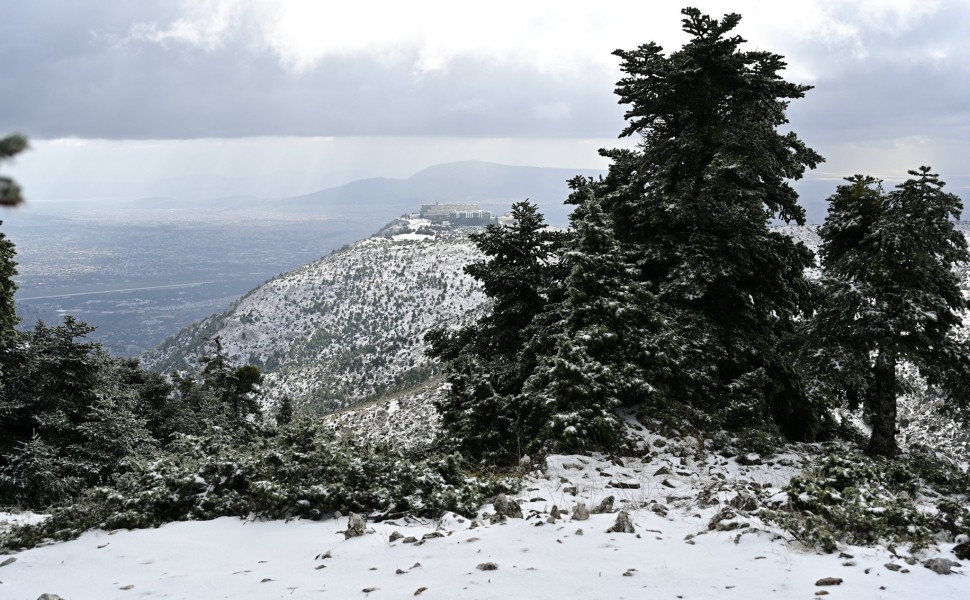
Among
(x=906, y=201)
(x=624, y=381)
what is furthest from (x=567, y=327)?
(x=906, y=201)

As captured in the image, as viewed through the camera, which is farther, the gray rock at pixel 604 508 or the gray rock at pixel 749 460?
the gray rock at pixel 749 460

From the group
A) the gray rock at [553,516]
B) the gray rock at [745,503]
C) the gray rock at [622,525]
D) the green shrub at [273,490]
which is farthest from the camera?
the green shrub at [273,490]

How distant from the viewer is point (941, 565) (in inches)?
A: 179

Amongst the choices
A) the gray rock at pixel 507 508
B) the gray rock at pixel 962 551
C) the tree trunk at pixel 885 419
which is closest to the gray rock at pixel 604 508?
the gray rock at pixel 507 508

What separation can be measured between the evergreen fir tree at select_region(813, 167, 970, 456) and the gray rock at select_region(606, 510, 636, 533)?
8014 mm

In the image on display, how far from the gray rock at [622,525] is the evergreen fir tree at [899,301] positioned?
8.01m

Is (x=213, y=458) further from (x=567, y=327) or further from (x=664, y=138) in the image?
(x=664, y=138)

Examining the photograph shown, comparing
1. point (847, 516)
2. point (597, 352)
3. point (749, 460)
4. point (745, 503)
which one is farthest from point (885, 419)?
point (847, 516)

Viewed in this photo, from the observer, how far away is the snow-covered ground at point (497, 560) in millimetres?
4605

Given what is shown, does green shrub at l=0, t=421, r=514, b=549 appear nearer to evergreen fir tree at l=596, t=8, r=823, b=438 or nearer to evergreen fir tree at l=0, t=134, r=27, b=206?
evergreen fir tree at l=0, t=134, r=27, b=206

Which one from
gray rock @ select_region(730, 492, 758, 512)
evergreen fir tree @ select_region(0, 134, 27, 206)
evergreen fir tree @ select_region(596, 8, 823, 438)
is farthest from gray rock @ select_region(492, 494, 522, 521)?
evergreen fir tree @ select_region(596, 8, 823, 438)

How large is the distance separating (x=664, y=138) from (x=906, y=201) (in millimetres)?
6260

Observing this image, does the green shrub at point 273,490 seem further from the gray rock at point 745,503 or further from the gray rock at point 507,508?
the gray rock at point 745,503

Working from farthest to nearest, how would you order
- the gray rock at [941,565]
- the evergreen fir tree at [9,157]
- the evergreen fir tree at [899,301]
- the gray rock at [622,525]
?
the evergreen fir tree at [899,301]
the gray rock at [622,525]
the gray rock at [941,565]
the evergreen fir tree at [9,157]
